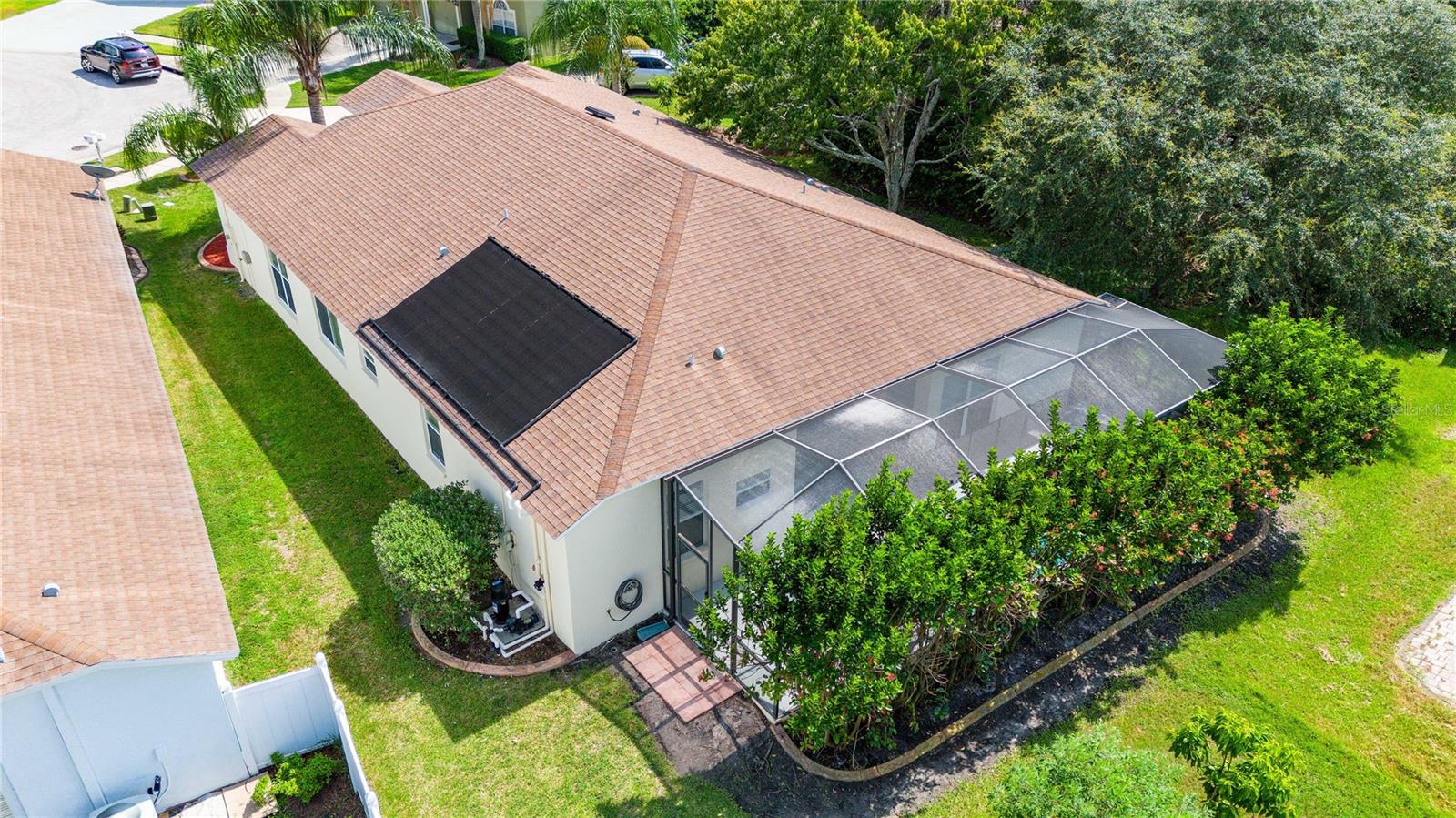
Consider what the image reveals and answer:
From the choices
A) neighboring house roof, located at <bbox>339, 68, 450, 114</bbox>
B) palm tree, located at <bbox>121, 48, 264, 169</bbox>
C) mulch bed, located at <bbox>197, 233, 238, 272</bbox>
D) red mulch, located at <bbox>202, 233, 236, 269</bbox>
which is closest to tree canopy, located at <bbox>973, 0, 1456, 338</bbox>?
neighboring house roof, located at <bbox>339, 68, 450, 114</bbox>

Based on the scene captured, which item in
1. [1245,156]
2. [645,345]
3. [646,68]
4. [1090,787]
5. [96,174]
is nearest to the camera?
[1090,787]

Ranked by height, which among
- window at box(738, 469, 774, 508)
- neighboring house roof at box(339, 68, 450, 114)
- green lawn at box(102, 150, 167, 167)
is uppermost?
neighboring house roof at box(339, 68, 450, 114)

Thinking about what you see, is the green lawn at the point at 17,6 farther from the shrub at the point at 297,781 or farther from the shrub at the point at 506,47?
the shrub at the point at 297,781

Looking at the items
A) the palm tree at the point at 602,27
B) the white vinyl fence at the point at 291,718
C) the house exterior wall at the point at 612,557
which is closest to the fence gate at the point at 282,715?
the white vinyl fence at the point at 291,718

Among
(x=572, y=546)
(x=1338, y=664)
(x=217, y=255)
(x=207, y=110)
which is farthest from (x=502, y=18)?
(x=1338, y=664)

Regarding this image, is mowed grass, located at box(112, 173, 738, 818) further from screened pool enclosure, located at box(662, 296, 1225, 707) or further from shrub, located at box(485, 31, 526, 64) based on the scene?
shrub, located at box(485, 31, 526, 64)

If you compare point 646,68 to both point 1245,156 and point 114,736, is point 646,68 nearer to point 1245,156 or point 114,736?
point 1245,156
